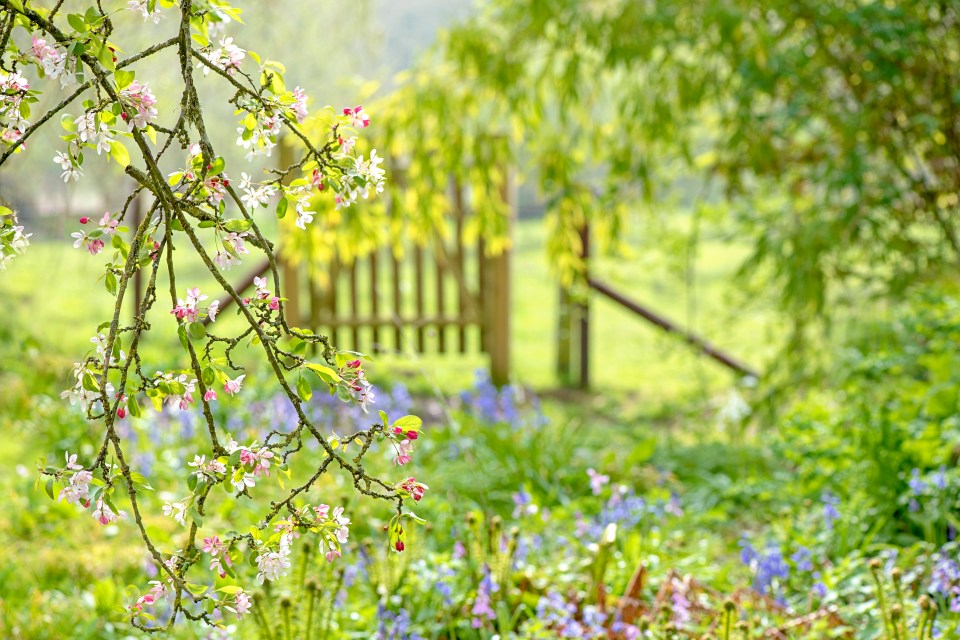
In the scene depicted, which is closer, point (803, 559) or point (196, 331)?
point (196, 331)

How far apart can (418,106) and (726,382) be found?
3.11m

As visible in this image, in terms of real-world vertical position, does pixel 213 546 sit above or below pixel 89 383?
below

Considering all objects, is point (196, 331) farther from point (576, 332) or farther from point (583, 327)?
point (576, 332)

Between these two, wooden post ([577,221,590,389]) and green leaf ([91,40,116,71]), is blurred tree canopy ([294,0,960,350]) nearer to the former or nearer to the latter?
wooden post ([577,221,590,389])

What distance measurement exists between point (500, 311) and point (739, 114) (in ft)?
7.02

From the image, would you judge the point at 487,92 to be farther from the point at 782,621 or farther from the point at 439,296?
the point at 782,621

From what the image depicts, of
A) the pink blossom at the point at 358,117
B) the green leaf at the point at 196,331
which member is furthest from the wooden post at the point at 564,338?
the green leaf at the point at 196,331

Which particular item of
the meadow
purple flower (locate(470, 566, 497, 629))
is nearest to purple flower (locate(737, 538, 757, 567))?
the meadow

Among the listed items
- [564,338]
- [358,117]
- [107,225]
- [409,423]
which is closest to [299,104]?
[358,117]

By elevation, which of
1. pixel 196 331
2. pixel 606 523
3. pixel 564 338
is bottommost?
pixel 606 523

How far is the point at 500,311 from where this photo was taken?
6.04 meters

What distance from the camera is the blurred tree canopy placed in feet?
13.5

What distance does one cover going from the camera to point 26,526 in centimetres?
347

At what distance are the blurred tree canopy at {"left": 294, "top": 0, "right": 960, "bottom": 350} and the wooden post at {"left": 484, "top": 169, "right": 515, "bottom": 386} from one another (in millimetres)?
1014
